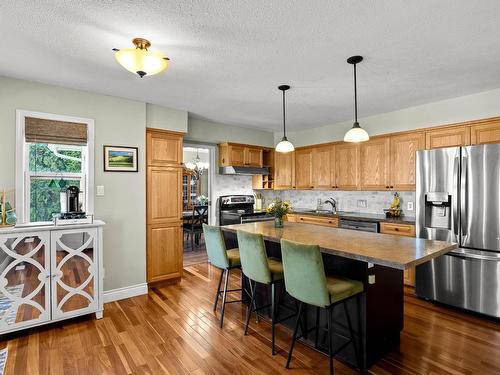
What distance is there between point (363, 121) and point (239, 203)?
2.69m

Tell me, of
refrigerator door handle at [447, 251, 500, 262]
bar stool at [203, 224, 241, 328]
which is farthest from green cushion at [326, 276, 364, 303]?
refrigerator door handle at [447, 251, 500, 262]

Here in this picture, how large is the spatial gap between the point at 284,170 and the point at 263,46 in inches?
142

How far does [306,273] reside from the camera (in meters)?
1.99

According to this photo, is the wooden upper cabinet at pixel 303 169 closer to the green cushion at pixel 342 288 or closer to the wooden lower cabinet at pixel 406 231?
the wooden lower cabinet at pixel 406 231

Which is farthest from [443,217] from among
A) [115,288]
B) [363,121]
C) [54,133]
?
[54,133]

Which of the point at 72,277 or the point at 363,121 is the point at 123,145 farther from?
the point at 363,121

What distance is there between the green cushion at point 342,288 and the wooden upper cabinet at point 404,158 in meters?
2.45

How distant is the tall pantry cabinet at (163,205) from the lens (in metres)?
3.82

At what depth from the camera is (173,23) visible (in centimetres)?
195

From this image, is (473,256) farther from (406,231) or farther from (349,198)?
(349,198)

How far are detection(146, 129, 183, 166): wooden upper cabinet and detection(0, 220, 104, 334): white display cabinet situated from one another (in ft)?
4.06

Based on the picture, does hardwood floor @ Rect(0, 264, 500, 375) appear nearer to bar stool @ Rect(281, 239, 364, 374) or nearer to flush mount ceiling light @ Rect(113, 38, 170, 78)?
bar stool @ Rect(281, 239, 364, 374)

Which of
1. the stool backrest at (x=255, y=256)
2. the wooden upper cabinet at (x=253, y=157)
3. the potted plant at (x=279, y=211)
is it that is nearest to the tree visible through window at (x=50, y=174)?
the stool backrest at (x=255, y=256)

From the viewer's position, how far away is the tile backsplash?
4.52m
